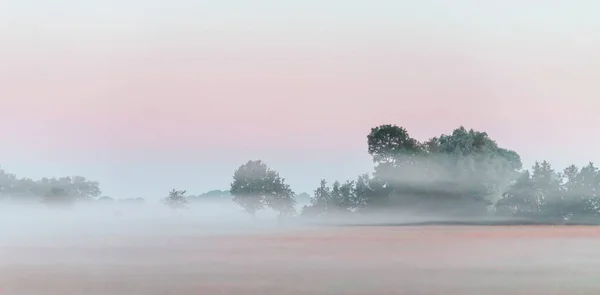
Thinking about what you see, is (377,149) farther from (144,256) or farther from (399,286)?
(399,286)

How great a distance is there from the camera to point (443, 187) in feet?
324

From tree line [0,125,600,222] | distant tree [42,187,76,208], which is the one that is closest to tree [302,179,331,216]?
tree line [0,125,600,222]

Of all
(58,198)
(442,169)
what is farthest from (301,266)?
(442,169)

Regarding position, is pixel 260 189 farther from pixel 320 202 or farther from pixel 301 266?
pixel 301 266

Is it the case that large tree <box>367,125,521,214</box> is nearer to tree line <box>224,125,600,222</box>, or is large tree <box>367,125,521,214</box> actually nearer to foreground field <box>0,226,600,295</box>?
tree line <box>224,125,600,222</box>

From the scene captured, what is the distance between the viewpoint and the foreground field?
33656 mm

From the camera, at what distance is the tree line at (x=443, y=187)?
9038cm

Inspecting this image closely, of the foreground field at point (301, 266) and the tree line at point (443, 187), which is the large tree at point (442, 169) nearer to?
the tree line at point (443, 187)

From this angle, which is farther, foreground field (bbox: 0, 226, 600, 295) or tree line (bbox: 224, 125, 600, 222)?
tree line (bbox: 224, 125, 600, 222)

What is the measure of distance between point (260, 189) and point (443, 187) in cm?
2495

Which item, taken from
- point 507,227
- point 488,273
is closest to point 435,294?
point 488,273

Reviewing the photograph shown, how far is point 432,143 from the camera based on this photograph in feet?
333

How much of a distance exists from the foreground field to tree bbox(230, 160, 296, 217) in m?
44.4

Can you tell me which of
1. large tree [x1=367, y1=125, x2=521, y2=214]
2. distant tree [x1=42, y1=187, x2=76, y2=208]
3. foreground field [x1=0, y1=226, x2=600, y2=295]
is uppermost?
large tree [x1=367, y1=125, x2=521, y2=214]
